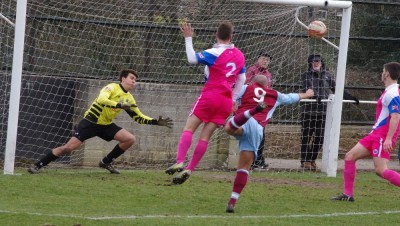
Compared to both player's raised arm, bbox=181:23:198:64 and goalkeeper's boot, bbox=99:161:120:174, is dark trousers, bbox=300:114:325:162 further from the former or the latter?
player's raised arm, bbox=181:23:198:64

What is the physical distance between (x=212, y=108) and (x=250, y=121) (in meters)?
1.18

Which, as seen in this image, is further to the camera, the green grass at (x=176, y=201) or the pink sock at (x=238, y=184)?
the pink sock at (x=238, y=184)

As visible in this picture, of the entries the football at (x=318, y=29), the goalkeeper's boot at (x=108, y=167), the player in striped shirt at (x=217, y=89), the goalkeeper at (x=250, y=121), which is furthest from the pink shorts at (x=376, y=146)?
the goalkeeper's boot at (x=108, y=167)

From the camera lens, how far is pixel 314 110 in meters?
15.6

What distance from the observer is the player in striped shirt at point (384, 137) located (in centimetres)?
1076

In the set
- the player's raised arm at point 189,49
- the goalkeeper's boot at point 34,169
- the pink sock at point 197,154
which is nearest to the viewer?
the player's raised arm at point 189,49

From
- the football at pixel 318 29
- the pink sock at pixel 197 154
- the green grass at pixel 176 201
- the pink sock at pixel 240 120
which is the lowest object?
the green grass at pixel 176 201

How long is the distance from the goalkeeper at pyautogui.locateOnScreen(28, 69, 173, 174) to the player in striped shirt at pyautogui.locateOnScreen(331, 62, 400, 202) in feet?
9.19

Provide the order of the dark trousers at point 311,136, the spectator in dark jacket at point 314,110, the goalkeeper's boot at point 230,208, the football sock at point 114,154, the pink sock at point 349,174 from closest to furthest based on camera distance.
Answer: the goalkeeper's boot at point 230,208 → the pink sock at point 349,174 → the football sock at point 114,154 → the spectator in dark jacket at point 314,110 → the dark trousers at point 311,136

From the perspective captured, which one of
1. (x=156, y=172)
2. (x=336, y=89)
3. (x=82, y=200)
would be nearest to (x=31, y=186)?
(x=82, y=200)

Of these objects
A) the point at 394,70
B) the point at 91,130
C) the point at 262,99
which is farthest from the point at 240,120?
the point at 91,130

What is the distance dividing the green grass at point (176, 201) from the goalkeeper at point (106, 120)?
351mm

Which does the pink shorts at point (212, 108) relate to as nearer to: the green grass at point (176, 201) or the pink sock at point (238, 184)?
the green grass at point (176, 201)

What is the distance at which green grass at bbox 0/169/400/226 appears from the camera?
900cm
